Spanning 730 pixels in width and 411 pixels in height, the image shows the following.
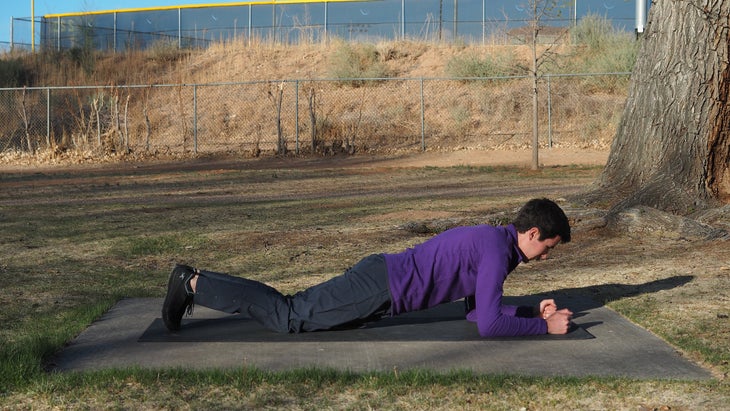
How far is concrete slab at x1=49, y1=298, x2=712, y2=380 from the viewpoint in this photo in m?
5.22

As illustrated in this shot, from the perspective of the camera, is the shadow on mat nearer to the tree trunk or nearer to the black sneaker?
the black sneaker

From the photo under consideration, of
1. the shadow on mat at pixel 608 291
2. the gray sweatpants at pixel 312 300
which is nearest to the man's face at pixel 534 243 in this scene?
the gray sweatpants at pixel 312 300

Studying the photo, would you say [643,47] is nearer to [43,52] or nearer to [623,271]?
[623,271]

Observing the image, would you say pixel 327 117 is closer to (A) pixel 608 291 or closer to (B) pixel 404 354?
(A) pixel 608 291

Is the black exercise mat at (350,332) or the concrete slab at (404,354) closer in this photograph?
the concrete slab at (404,354)

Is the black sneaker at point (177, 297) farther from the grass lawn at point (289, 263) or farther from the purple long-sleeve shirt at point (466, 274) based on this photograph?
the purple long-sleeve shirt at point (466, 274)

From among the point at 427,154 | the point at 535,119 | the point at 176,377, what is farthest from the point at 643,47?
the point at 427,154

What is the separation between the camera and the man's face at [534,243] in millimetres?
5664

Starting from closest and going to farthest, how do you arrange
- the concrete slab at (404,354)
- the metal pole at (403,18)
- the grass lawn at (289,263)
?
the grass lawn at (289,263), the concrete slab at (404,354), the metal pole at (403,18)

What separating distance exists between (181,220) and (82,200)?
3.84 meters

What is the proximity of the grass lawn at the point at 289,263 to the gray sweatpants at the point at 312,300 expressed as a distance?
0.87 m

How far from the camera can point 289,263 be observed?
9180 millimetres

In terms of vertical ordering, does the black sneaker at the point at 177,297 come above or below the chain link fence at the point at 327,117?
below

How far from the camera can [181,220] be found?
12.6 metres
